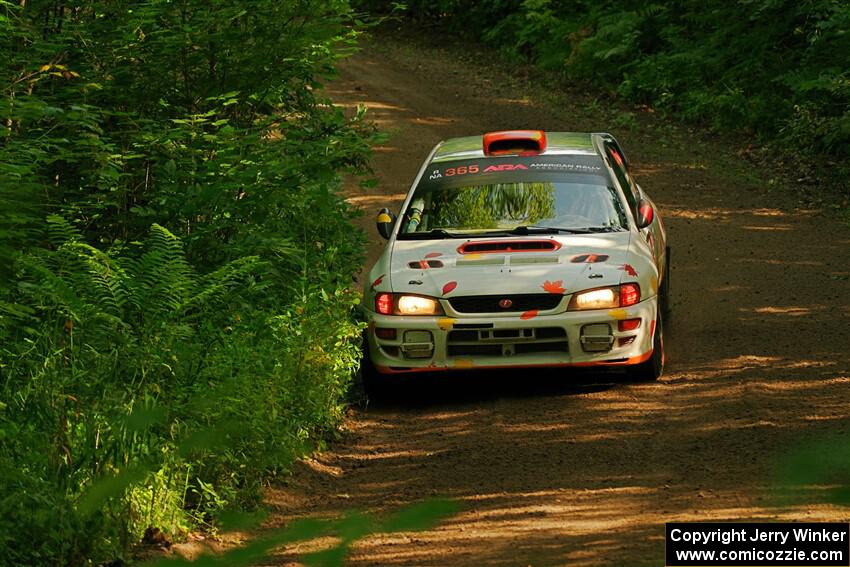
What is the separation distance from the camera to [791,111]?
65.8 feet

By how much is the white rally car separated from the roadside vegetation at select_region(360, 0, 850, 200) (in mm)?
9134

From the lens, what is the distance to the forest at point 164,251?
5375 mm

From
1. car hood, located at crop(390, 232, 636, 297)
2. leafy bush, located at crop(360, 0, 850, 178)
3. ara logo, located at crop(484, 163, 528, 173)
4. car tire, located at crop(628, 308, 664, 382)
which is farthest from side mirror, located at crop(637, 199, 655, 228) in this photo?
leafy bush, located at crop(360, 0, 850, 178)

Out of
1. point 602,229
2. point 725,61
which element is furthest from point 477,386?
point 725,61

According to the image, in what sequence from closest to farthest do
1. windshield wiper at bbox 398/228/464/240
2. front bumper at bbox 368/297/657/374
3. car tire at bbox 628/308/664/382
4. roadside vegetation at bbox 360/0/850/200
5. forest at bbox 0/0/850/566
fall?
1. forest at bbox 0/0/850/566
2. front bumper at bbox 368/297/657/374
3. car tire at bbox 628/308/664/382
4. windshield wiper at bbox 398/228/464/240
5. roadside vegetation at bbox 360/0/850/200

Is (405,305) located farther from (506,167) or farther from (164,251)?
(164,251)

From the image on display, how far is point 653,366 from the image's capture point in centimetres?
891

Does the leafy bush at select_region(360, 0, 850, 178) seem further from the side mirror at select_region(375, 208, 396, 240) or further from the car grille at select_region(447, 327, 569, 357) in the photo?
the car grille at select_region(447, 327, 569, 357)

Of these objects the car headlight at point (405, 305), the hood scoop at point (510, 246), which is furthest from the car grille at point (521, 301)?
the hood scoop at point (510, 246)

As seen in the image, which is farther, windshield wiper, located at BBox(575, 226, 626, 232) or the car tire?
windshield wiper, located at BBox(575, 226, 626, 232)

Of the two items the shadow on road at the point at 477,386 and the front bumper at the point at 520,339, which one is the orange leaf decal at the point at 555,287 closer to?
the front bumper at the point at 520,339

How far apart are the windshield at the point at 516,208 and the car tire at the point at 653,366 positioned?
90 cm

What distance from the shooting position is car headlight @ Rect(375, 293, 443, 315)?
28.2ft

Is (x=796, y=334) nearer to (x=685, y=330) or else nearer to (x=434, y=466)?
(x=685, y=330)
